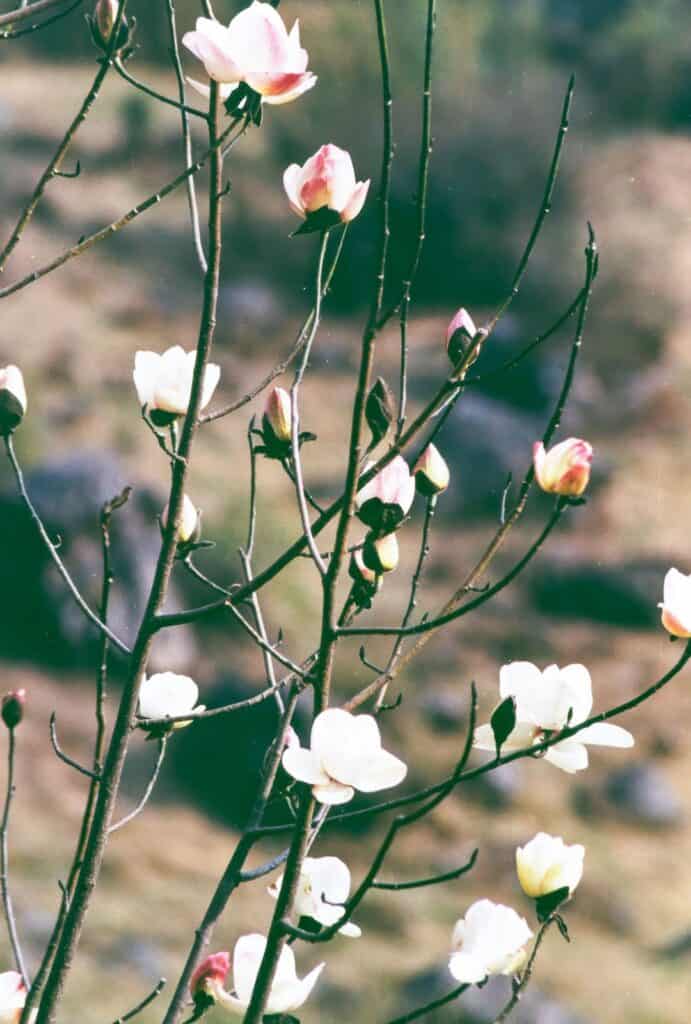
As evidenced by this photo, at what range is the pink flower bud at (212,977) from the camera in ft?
3.59

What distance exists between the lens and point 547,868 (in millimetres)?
1104

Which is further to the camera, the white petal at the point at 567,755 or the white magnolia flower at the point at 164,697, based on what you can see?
the white magnolia flower at the point at 164,697

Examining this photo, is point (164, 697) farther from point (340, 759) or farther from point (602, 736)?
point (602, 736)

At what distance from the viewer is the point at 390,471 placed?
1060mm

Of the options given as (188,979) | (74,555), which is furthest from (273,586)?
(188,979)

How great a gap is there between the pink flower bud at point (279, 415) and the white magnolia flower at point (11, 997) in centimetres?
48

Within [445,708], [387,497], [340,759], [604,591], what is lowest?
[604,591]

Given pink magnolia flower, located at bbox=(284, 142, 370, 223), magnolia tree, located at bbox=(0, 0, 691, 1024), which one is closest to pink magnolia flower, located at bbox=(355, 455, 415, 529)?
magnolia tree, located at bbox=(0, 0, 691, 1024)

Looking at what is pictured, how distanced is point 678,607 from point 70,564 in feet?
22.3

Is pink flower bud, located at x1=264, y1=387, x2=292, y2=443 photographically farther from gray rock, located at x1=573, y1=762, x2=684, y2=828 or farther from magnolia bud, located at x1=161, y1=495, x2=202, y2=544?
gray rock, located at x1=573, y1=762, x2=684, y2=828

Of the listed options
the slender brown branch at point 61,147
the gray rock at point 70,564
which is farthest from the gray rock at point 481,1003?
the slender brown branch at point 61,147

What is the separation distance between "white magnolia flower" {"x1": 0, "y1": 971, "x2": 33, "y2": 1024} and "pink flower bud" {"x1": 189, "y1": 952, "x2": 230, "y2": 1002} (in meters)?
0.14

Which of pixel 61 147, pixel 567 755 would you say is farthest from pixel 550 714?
pixel 61 147

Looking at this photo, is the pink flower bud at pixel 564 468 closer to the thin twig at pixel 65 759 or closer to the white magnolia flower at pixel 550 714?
the white magnolia flower at pixel 550 714
